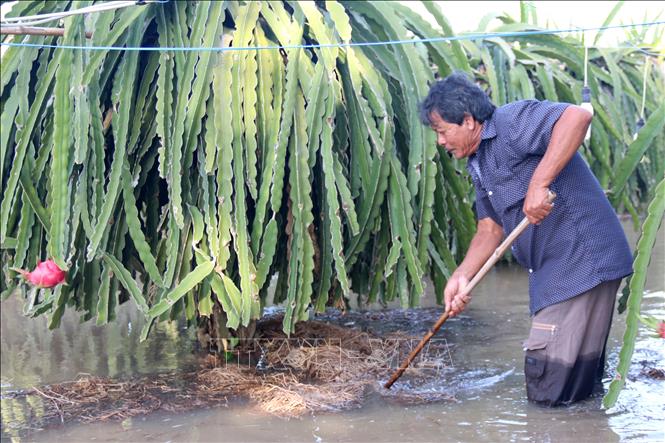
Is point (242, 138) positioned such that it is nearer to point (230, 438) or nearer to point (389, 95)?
point (389, 95)

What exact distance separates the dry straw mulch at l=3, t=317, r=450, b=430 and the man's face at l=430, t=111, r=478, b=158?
1209mm

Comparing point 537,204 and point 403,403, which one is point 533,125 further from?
point 403,403

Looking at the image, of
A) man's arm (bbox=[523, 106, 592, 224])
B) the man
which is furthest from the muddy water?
man's arm (bbox=[523, 106, 592, 224])

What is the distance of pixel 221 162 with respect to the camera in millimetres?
4012

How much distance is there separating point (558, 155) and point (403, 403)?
4.61 ft

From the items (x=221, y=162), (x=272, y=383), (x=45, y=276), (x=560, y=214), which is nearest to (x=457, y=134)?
(x=560, y=214)

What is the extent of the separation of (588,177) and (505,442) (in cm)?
119

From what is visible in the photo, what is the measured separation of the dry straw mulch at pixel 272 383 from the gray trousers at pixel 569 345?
1.74 ft

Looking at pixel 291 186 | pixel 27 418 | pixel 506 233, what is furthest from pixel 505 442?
pixel 27 418

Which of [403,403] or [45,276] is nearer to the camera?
[45,276]

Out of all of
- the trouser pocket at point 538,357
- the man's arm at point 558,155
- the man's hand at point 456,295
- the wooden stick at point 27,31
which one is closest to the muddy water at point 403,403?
the trouser pocket at point 538,357

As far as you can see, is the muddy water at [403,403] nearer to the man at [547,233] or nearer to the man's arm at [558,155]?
the man at [547,233]

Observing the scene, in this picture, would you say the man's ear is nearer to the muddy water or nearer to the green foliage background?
the green foliage background

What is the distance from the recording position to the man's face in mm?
3545
